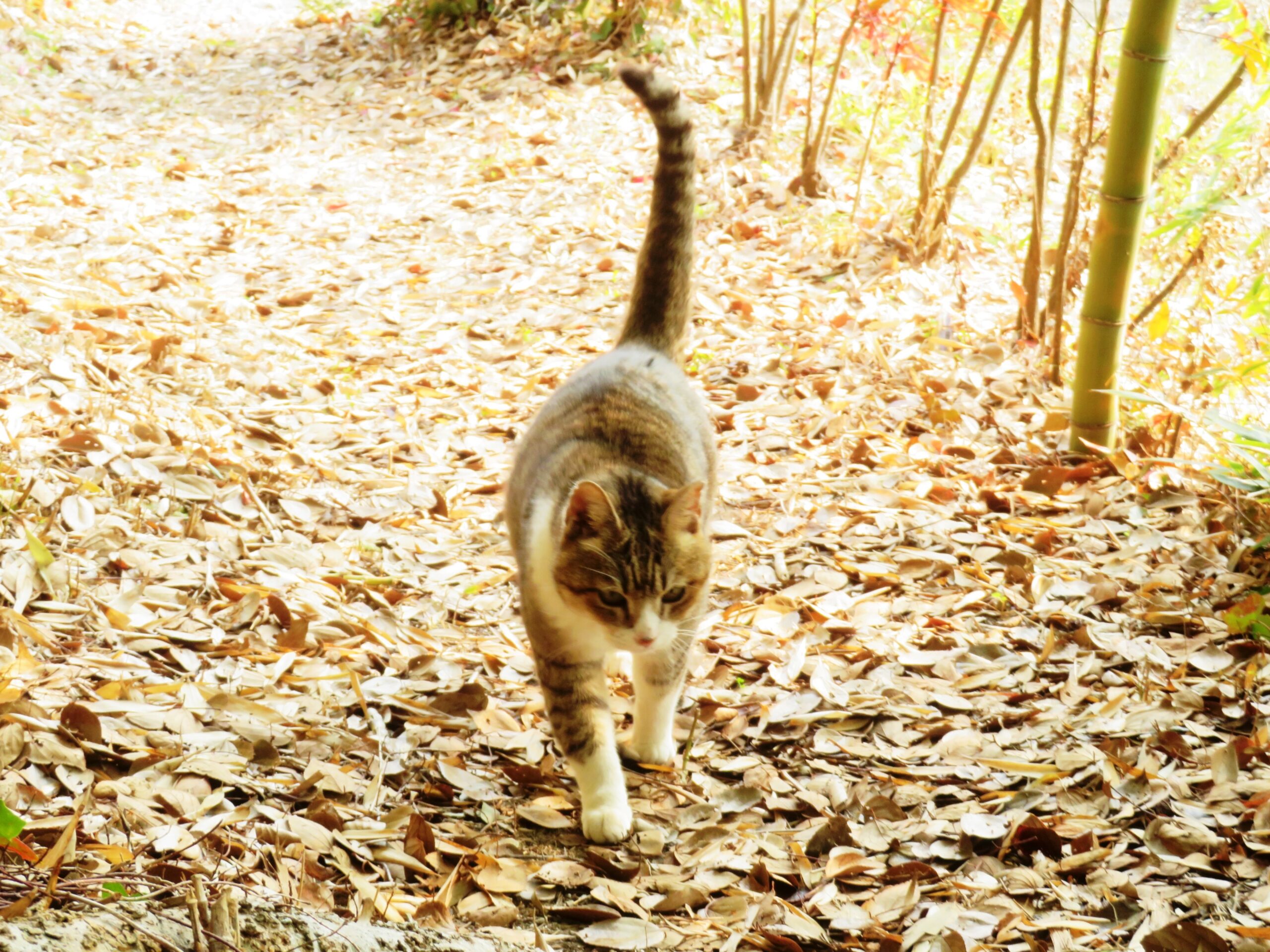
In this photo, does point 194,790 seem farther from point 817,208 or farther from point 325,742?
point 817,208

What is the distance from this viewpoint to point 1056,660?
10.1ft

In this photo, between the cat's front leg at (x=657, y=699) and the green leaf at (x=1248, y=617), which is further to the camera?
the green leaf at (x=1248, y=617)

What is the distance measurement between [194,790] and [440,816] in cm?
54

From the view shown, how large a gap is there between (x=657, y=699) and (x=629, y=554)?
445 mm

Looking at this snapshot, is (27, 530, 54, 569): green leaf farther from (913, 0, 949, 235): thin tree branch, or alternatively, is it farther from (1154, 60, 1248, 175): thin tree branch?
(913, 0, 949, 235): thin tree branch

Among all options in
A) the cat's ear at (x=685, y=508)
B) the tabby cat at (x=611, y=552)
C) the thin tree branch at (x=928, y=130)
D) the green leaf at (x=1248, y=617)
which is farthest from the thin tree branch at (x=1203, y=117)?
the cat's ear at (x=685, y=508)

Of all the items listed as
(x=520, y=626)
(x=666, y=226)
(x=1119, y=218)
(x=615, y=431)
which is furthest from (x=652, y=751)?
(x=1119, y=218)

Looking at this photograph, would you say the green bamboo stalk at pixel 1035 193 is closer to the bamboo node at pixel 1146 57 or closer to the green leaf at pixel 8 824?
the bamboo node at pixel 1146 57

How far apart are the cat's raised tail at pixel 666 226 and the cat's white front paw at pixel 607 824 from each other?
1.51 metres

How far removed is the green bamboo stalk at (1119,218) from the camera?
3.44 meters

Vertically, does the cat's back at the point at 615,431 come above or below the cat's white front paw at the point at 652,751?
above

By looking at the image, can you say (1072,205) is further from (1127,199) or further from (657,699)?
(657,699)

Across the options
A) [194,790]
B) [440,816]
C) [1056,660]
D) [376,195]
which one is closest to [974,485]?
[1056,660]

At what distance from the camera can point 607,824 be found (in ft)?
8.50
